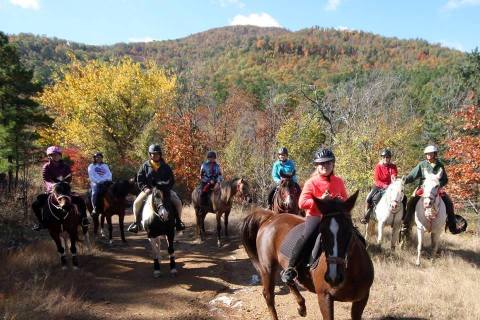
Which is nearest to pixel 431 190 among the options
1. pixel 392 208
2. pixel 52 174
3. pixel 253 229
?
pixel 392 208

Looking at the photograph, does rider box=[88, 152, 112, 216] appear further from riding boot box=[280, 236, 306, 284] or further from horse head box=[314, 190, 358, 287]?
horse head box=[314, 190, 358, 287]

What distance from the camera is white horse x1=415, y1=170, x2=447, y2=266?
322 inches

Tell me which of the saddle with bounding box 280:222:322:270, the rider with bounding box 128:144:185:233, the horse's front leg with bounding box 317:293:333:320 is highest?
the rider with bounding box 128:144:185:233

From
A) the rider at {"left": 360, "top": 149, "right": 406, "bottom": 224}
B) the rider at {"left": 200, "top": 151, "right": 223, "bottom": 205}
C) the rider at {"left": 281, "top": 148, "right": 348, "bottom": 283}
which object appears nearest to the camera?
the rider at {"left": 281, "top": 148, "right": 348, "bottom": 283}

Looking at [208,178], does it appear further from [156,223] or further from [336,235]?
[336,235]

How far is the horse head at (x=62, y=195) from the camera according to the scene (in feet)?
26.2

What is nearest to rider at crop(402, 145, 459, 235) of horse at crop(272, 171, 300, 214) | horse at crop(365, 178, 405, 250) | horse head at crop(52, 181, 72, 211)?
horse at crop(365, 178, 405, 250)

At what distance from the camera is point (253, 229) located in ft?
21.2

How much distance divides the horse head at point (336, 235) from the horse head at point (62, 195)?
20.2 feet

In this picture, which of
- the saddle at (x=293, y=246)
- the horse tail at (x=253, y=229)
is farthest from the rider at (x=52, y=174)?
the saddle at (x=293, y=246)

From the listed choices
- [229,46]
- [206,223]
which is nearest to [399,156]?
[206,223]

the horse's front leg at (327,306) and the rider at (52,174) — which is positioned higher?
the rider at (52,174)

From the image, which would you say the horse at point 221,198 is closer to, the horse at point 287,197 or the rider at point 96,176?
the horse at point 287,197

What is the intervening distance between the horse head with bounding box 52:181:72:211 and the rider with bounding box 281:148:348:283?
548 cm
